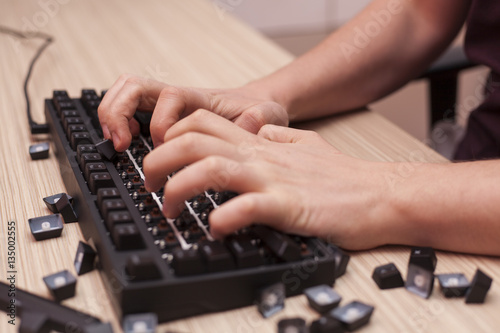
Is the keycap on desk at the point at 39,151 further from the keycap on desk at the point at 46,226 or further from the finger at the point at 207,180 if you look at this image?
the finger at the point at 207,180

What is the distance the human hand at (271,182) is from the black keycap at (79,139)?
0.50 ft

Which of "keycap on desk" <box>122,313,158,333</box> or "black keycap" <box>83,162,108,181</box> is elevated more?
"black keycap" <box>83,162,108,181</box>

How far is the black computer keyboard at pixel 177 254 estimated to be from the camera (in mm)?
482

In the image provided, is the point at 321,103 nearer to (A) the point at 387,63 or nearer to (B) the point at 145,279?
(A) the point at 387,63

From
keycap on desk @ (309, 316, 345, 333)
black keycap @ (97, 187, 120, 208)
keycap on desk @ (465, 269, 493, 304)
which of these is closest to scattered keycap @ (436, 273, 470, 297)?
keycap on desk @ (465, 269, 493, 304)

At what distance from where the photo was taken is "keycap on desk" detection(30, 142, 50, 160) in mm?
778

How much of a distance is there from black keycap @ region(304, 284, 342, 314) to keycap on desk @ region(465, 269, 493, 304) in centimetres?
12

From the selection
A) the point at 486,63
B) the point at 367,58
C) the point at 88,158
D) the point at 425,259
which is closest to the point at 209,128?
the point at 88,158

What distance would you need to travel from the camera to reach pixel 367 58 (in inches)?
37.2

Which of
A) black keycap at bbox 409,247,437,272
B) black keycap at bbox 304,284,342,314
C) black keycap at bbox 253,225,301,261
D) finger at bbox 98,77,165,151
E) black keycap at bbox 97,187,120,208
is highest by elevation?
finger at bbox 98,77,165,151

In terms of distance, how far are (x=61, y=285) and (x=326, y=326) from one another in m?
0.24

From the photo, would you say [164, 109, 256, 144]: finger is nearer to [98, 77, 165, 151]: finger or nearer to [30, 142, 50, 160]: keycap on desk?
[98, 77, 165, 151]: finger

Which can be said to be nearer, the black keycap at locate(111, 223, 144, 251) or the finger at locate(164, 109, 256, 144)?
the black keycap at locate(111, 223, 144, 251)

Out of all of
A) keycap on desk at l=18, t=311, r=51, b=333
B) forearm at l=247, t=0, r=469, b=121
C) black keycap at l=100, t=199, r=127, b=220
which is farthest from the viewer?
forearm at l=247, t=0, r=469, b=121
